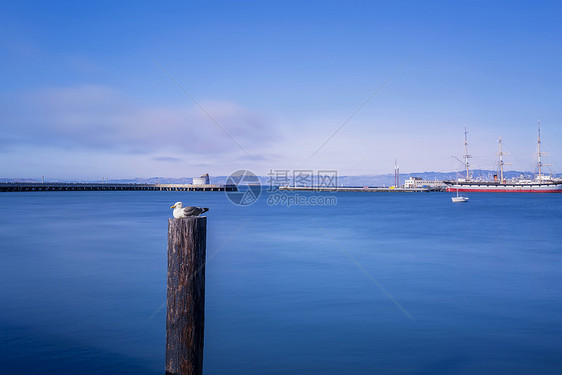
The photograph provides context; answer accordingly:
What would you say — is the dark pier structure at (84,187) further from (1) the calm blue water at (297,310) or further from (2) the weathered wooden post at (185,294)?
(2) the weathered wooden post at (185,294)

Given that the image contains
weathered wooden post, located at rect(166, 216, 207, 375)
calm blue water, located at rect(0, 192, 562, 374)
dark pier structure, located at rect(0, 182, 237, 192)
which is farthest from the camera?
dark pier structure, located at rect(0, 182, 237, 192)

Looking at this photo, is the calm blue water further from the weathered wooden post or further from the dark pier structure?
the dark pier structure

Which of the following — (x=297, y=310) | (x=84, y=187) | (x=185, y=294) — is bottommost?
(x=297, y=310)

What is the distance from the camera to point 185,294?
6.76m

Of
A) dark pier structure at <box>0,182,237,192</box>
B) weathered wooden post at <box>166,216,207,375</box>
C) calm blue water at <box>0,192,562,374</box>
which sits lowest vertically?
calm blue water at <box>0,192,562,374</box>

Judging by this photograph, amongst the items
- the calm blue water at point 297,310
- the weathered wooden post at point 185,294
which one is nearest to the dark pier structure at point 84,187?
the calm blue water at point 297,310

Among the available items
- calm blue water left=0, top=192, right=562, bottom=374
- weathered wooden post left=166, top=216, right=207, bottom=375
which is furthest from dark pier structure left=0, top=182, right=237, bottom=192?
weathered wooden post left=166, top=216, right=207, bottom=375

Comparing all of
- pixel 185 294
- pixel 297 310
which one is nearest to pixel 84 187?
pixel 297 310

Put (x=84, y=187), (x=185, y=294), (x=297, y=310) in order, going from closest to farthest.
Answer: (x=185, y=294), (x=297, y=310), (x=84, y=187)

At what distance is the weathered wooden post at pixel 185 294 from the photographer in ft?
21.6

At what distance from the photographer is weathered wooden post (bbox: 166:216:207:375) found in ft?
21.6

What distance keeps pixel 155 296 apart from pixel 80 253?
10.7 metres

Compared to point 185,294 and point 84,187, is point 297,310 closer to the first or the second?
point 185,294

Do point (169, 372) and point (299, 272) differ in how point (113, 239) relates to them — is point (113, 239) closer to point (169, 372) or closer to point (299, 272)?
point (299, 272)
